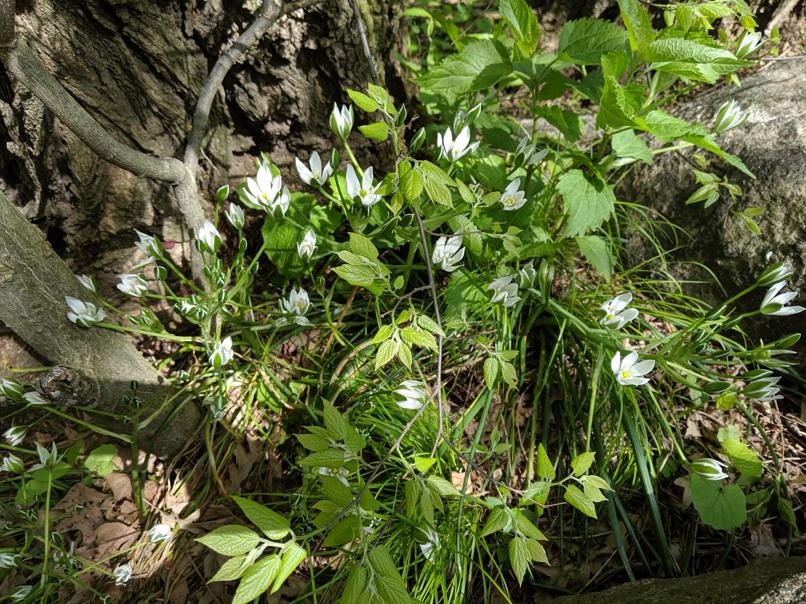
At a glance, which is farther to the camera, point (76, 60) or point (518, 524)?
point (76, 60)

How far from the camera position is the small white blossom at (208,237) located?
57.4 inches

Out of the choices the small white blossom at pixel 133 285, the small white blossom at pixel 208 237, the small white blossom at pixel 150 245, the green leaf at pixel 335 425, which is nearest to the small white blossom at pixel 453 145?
the small white blossom at pixel 208 237

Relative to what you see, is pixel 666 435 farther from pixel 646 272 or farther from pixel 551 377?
pixel 646 272

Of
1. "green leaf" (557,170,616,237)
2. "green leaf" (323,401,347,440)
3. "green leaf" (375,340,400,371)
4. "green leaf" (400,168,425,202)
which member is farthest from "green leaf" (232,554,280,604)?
"green leaf" (557,170,616,237)

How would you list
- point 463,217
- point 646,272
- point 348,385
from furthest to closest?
1. point 646,272
2. point 348,385
3. point 463,217

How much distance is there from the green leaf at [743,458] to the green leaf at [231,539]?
5.17 ft

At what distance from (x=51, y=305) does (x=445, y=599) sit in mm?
1450

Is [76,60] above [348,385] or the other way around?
Result: above

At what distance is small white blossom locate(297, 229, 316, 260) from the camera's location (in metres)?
1.54

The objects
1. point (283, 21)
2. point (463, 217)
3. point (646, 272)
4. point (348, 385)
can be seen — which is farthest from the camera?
point (646, 272)

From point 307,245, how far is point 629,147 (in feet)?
3.96

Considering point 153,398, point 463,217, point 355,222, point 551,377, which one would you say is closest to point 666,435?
point 551,377

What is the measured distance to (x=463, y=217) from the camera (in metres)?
1.45

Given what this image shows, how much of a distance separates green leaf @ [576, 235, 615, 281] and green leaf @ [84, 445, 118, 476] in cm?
189
